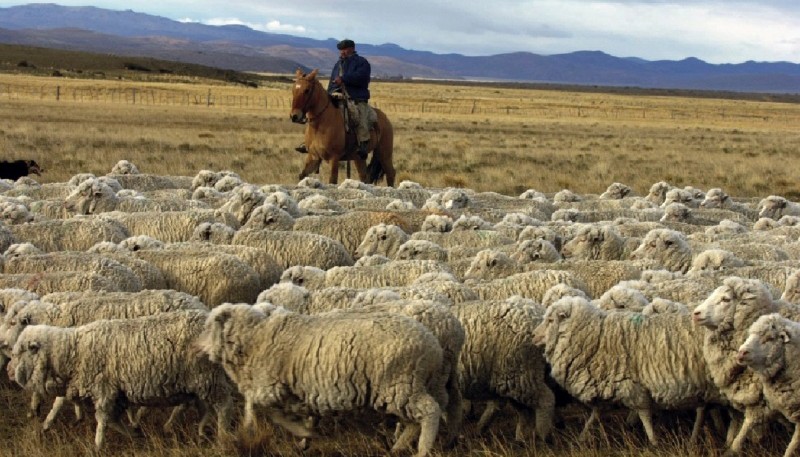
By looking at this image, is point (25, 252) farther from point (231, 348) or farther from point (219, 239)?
point (231, 348)

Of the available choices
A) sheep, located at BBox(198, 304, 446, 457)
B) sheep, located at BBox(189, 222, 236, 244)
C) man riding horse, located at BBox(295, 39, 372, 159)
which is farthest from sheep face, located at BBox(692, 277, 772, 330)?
man riding horse, located at BBox(295, 39, 372, 159)

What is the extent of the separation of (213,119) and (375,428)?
39767 mm

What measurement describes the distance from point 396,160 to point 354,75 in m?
8.99

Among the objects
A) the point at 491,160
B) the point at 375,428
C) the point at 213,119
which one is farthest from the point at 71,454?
the point at 213,119

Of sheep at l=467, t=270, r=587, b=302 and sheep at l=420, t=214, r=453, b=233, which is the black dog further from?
sheep at l=467, t=270, r=587, b=302

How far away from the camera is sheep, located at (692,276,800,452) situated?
6.18m

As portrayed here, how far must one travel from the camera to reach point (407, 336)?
5.96 metres

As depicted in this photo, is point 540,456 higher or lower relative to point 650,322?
lower

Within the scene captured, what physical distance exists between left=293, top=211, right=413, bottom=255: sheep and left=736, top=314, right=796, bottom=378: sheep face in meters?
6.09

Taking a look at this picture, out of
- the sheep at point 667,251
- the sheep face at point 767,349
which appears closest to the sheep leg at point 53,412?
the sheep face at point 767,349

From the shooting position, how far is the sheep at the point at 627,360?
255 inches

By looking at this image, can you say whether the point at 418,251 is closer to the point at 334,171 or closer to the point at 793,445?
the point at 793,445

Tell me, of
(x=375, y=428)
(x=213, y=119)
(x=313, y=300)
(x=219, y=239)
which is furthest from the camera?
(x=213, y=119)

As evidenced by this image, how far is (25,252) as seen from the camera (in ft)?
31.3
